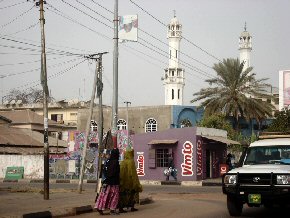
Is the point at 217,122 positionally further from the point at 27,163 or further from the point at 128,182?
the point at 128,182

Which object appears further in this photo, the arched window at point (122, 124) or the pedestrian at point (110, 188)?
the arched window at point (122, 124)

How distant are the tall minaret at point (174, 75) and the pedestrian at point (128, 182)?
69803mm

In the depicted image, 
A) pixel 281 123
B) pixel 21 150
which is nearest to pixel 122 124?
pixel 21 150

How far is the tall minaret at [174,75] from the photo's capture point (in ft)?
277

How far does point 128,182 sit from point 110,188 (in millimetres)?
918

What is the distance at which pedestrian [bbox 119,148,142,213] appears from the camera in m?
13.7

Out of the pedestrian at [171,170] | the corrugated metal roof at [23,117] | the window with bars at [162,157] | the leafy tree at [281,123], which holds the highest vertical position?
the corrugated metal roof at [23,117]

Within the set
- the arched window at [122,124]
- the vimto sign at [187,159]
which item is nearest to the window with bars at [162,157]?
the vimto sign at [187,159]

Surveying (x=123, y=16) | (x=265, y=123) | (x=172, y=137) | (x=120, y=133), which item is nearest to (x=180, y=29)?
(x=265, y=123)

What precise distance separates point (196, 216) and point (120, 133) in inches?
1165

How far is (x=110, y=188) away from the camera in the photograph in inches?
512

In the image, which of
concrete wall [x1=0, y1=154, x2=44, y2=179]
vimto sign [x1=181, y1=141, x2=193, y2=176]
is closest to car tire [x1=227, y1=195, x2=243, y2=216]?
vimto sign [x1=181, y1=141, x2=193, y2=176]

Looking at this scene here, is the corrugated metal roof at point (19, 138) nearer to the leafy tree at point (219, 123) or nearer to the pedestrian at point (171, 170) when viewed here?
the leafy tree at point (219, 123)

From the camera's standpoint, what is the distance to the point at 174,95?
87.1 m
